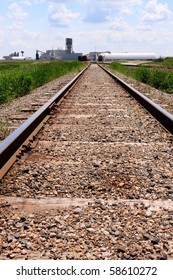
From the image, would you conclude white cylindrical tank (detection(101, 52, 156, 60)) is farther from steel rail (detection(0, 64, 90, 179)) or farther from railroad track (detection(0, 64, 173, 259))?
railroad track (detection(0, 64, 173, 259))

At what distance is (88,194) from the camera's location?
3180 millimetres

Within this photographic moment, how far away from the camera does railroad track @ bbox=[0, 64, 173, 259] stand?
2.39 meters

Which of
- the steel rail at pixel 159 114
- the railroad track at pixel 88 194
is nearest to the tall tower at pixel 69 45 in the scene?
the steel rail at pixel 159 114

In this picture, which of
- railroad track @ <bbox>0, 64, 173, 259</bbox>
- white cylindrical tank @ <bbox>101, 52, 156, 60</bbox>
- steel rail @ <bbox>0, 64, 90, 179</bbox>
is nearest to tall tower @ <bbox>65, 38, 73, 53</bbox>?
white cylindrical tank @ <bbox>101, 52, 156, 60</bbox>

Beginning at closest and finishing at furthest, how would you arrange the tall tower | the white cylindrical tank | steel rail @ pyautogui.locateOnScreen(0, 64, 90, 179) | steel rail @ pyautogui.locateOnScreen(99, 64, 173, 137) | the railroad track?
the railroad track < steel rail @ pyautogui.locateOnScreen(0, 64, 90, 179) < steel rail @ pyautogui.locateOnScreen(99, 64, 173, 137) < the white cylindrical tank < the tall tower

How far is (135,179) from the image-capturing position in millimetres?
3498

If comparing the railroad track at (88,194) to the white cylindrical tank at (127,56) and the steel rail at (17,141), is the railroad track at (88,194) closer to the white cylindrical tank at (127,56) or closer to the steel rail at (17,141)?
the steel rail at (17,141)

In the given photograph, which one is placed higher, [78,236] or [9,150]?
[9,150]

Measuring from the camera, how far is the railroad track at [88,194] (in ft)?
7.84

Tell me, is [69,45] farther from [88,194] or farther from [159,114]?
[88,194]

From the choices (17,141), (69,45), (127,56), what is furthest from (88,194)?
(69,45)

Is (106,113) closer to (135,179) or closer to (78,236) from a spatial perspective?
(135,179)
